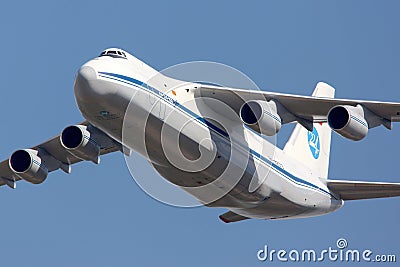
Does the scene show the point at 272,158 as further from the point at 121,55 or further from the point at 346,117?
the point at 121,55

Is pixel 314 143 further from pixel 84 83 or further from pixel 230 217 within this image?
pixel 84 83

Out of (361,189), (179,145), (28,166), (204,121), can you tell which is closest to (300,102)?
(204,121)

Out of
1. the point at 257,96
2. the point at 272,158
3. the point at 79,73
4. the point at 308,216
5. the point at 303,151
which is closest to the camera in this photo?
the point at 79,73

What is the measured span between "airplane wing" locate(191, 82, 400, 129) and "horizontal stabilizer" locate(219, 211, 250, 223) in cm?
414

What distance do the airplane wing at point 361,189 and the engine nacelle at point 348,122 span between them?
3106 millimetres

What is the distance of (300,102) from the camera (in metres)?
22.2

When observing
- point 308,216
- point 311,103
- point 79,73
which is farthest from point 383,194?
point 79,73

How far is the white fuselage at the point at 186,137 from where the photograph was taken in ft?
66.7

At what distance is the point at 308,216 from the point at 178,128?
607 cm

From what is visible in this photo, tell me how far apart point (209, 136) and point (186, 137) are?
0.68 metres

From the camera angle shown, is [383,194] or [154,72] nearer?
[154,72]

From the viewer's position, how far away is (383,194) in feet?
79.8

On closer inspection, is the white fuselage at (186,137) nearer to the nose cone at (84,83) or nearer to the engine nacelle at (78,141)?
the nose cone at (84,83)

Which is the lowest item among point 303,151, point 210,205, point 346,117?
point 210,205
